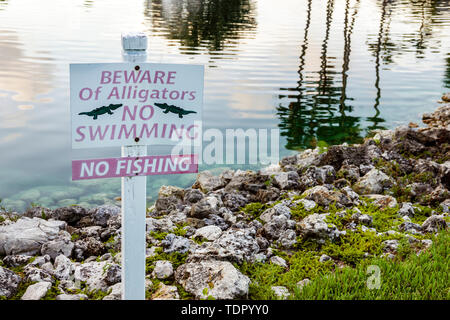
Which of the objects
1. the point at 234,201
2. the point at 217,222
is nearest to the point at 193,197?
the point at 234,201

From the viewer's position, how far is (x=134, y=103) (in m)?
3.19

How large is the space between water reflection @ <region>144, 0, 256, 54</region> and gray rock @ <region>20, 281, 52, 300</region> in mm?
20295

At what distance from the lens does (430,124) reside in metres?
12.5

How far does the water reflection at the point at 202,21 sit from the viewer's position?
27492 millimetres

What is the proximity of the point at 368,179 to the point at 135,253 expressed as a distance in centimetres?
420

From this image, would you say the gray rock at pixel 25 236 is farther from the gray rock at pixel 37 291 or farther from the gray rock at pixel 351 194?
the gray rock at pixel 351 194

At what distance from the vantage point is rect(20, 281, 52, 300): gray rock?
382 cm

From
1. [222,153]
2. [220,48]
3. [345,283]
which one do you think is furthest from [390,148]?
[220,48]

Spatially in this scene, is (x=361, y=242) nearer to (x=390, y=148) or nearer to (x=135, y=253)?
(x=135, y=253)

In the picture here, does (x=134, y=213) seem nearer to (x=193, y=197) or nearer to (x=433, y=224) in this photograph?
(x=193, y=197)

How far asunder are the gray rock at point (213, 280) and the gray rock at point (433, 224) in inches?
94.4

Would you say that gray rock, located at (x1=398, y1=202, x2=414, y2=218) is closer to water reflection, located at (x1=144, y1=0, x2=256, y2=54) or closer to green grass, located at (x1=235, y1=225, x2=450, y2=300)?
green grass, located at (x1=235, y1=225, x2=450, y2=300)

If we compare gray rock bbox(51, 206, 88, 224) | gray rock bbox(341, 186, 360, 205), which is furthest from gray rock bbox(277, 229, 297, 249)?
gray rock bbox(51, 206, 88, 224)
